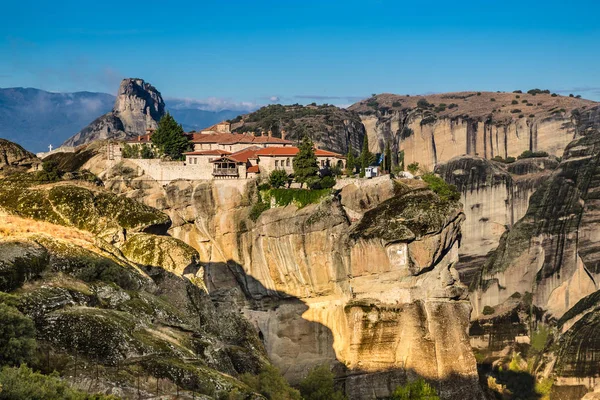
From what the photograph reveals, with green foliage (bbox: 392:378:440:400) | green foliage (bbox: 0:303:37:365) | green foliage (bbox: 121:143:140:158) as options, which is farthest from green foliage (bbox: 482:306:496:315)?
green foliage (bbox: 0:303:37:365)

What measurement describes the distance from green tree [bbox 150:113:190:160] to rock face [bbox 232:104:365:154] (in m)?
12.6

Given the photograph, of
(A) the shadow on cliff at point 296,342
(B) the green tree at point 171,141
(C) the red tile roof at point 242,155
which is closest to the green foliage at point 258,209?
(A) the shadow on cliff at point 296,342

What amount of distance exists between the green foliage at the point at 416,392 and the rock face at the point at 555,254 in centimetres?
2923

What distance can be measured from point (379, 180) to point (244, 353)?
108 ft

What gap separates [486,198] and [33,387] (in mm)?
78212

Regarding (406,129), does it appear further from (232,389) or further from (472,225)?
(232,389)

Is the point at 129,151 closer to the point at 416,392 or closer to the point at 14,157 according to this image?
the point at 14,157

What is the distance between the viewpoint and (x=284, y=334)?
70.3 meters

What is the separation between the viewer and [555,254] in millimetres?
90812

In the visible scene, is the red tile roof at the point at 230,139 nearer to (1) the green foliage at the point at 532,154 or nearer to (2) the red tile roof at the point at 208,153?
(2) the red tile roof at the point at 208,153

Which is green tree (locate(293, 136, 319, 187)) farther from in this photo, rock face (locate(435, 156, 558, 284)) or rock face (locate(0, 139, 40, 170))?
rock face (locate(435, 156, 558, 284))

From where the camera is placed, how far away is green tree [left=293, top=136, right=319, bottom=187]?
246 feet

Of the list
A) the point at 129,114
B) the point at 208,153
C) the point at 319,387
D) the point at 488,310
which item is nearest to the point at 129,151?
the point at 208,153

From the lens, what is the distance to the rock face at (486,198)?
Result: 3826 inches
